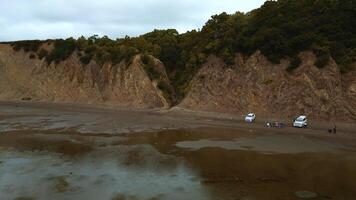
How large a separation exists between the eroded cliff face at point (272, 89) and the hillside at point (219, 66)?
0.13m

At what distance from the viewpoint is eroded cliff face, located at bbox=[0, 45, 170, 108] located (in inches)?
2707

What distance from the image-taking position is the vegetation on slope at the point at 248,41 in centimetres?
5422

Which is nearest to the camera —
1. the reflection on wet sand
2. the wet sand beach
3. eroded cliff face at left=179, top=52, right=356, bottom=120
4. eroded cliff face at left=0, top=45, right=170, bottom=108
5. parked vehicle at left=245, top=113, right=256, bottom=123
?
the reflection on wet sand

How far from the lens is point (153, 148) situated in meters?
35.0

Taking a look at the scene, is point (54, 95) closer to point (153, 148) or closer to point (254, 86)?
A: point (254, 86)

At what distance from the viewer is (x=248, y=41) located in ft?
198

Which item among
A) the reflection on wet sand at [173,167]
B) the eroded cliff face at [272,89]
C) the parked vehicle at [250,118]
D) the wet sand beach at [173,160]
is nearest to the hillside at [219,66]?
the eroded cliff face at [272,89]

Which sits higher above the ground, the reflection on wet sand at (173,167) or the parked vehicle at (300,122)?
the parked vehicle at (300,122)

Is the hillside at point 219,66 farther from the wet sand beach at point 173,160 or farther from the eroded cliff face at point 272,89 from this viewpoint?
→ the wet sand beach at point 173,160

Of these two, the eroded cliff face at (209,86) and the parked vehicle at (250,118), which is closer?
the eroded cliff face at (209,86)

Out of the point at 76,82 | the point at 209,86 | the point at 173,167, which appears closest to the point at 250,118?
the point at 209,86

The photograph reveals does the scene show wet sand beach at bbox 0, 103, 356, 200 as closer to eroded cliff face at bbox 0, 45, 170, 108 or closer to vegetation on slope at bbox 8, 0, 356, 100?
vegetation on slope at bbox 8, 0, 356, 100

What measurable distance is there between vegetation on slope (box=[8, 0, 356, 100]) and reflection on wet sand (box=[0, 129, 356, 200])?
18.3m

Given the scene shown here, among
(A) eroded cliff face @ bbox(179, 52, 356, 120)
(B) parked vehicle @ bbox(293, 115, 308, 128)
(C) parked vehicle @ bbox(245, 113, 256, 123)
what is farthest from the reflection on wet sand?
(A) eroded cliff face @ bbox(179, 52, 356, 120)
